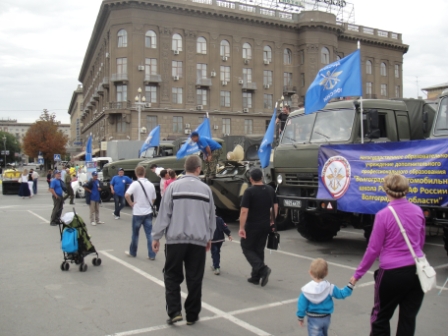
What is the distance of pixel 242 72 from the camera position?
55.7m

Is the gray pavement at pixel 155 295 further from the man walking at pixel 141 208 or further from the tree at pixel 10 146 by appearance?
the tree at pixel 10 146

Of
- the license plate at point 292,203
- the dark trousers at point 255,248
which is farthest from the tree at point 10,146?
the dark trousers at point 255,248

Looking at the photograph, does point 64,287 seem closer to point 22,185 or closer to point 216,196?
point 216,196

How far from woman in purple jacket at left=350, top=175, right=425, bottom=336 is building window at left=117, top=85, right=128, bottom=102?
4880 cm

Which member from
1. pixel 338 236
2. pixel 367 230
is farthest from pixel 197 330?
pixel 338 236

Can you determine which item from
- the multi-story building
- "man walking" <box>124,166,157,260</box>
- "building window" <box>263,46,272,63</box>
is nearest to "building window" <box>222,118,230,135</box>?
the multi-story building

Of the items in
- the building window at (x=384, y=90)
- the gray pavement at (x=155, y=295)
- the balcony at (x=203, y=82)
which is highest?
the building window at (x=384, y=90)

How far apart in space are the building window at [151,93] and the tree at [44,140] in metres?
22.1

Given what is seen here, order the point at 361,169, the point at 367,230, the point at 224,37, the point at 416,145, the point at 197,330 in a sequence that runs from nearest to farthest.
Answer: the point at 197,330, the point at 416,145, the point at 361,169, the point at 367,230, the point at 224,37

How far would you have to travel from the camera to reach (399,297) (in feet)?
12.9


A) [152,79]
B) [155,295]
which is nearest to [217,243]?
[155,295]

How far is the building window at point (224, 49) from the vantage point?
54156mm

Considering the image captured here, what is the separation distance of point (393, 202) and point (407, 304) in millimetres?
853

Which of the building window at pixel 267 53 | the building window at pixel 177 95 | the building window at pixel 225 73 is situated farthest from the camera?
the building window at pixel 267 53
